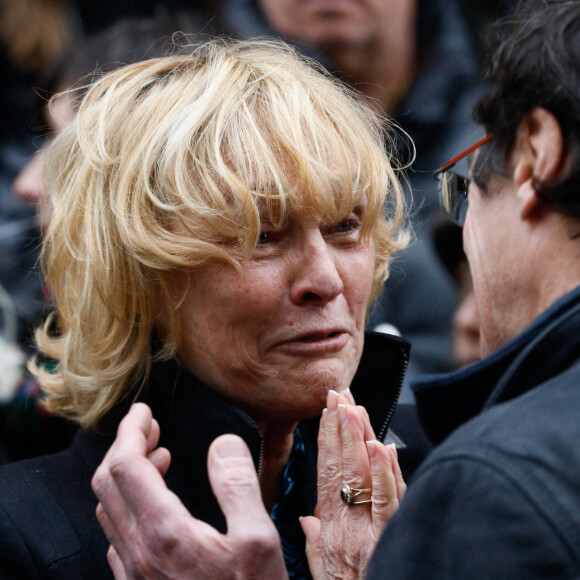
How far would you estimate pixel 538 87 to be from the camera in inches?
49.8

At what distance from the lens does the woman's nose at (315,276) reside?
1721mm

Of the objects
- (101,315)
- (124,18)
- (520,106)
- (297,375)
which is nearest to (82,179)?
(101,315)

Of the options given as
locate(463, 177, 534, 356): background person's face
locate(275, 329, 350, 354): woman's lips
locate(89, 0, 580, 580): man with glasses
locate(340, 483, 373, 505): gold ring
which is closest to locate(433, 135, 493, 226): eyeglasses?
locate(89, 0, 580, 580): man with glasses

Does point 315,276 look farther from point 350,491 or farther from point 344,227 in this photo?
point 350,491

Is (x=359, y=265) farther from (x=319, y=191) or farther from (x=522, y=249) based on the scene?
(x=522, y=249)

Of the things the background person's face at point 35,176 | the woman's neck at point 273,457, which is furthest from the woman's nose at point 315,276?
the background person's face at point 35,176

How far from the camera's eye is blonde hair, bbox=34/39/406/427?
5.55 feet

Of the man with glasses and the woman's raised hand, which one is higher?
the man with glasses

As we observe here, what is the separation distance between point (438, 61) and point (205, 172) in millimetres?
1898

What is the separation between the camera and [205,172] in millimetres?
1684

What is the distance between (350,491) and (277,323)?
0.46 m

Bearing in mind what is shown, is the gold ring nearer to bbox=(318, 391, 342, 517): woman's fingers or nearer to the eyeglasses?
bbox=(318, 391, 342, 517): woman's fingers

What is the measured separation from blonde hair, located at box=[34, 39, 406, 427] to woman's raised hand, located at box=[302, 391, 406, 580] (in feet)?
1.54

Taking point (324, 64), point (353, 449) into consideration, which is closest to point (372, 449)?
point (353, 449)
